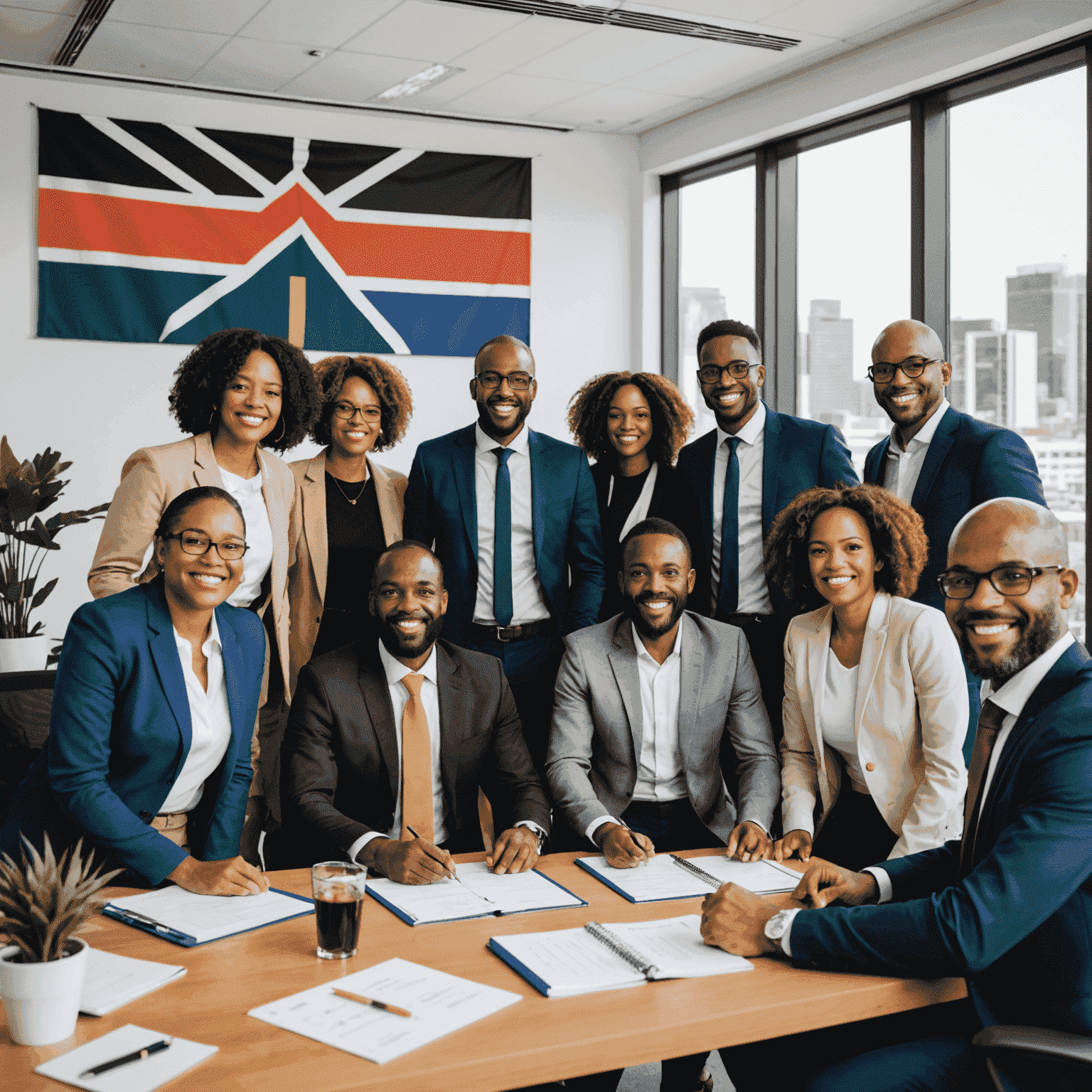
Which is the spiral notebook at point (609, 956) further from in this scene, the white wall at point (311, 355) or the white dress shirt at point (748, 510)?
the white wall at point (311, 355)

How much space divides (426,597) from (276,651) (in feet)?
1.96

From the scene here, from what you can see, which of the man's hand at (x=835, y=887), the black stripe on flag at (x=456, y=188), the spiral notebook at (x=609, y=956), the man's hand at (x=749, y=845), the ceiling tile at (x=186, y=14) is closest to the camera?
the spiral notebook at (x=609, y=956)

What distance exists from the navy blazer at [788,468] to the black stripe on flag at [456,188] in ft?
11.6

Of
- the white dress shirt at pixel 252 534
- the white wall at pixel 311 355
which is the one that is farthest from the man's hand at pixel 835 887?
the white wall at pixel 311 355

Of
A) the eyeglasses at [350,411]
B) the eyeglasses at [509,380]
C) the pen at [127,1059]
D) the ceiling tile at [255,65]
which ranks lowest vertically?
the pen at [127,1059]

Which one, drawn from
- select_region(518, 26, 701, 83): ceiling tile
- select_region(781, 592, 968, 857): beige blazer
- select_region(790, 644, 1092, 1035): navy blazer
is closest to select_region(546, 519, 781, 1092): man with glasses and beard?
select_region(781, 592, 968, 857): beige blazer

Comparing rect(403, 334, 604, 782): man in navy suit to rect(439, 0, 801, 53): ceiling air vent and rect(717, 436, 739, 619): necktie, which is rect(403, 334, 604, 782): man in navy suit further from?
rect(439, 0, 801, 53): ceiling air vent

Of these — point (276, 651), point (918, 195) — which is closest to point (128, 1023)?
point (276, 651)

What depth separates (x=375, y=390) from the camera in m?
3.60

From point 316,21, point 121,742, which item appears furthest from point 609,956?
point 316,21

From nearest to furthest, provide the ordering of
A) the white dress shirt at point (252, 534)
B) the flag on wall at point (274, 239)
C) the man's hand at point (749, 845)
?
the man's hand at point (749, 845), the white dress shirt at point (252, 534), the flag on wall at point (274, 239)

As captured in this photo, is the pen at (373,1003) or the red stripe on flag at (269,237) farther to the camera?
the red stripe on flag at (269,237)

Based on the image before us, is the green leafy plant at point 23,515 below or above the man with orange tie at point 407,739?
above

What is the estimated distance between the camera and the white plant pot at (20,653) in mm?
4297
